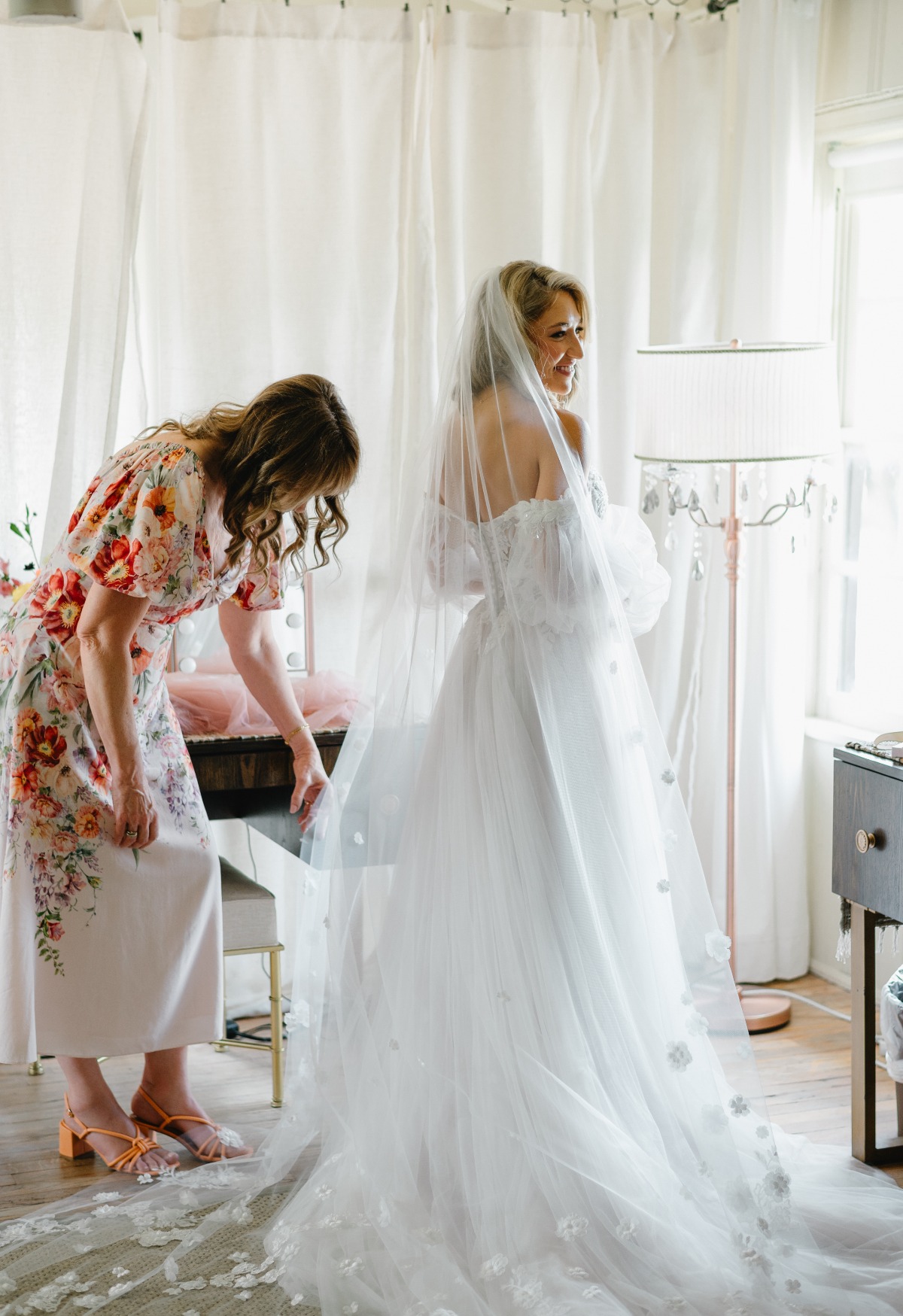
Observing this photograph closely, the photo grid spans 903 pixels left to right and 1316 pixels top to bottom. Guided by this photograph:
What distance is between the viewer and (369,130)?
3.49 m

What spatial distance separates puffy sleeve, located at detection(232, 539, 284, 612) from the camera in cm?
264

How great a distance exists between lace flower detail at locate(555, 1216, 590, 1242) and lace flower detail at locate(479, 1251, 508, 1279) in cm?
9

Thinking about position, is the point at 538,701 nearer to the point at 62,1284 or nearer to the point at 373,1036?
the point at 373,1036

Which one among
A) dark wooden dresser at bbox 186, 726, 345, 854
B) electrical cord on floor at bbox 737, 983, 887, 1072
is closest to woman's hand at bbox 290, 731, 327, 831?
dark wooden dresser at bbox 186, 726, 345, 854

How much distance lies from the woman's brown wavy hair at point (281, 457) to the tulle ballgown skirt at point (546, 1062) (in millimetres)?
366

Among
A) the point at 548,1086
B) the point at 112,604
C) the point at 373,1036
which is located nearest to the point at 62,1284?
the point at 373,1036

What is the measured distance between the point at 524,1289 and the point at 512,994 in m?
0.45

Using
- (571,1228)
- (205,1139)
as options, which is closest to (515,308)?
(571,1228)

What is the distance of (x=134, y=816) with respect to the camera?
2.53 m

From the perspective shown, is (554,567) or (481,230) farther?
(481,230)

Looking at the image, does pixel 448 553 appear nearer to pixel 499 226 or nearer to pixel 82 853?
pixel 82 853

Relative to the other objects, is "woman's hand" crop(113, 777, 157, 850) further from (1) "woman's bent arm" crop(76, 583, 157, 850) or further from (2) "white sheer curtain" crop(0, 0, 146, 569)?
(2) "white sheer curtain" crop(0, 0, 146, 569)

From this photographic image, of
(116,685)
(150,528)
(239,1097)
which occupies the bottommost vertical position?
(239,1097)

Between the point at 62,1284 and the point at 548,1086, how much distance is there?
844 millimetres
